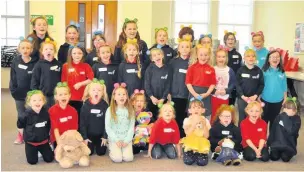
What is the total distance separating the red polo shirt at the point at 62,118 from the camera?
143 inches

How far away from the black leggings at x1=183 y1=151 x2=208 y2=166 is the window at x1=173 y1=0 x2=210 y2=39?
5.70 meters

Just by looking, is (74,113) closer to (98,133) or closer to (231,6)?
(98,133)

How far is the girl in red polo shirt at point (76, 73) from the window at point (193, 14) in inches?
200

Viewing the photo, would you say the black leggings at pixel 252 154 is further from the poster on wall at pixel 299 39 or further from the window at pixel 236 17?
the window at pixel 236 17

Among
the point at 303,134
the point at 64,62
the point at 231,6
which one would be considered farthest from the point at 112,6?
the point at 303,134

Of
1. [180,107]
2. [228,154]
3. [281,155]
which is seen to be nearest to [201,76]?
[180,107]

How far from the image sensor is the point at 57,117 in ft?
11.9

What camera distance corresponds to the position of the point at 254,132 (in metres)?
3.79

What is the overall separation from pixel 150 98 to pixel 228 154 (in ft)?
3.62

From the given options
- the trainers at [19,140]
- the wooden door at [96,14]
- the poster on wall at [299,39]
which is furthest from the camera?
the wooden door at [96,14]

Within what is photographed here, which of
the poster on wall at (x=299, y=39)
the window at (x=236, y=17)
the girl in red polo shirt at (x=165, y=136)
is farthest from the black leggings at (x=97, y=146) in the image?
the window at (x=236, y=17)

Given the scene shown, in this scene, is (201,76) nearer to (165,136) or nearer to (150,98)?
(150,98)

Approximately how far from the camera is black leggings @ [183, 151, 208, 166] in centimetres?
350

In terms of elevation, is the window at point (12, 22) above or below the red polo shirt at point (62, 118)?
above
